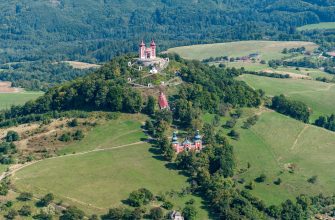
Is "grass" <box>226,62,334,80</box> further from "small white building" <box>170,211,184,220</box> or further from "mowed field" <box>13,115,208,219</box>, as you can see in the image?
"small white building" <box>170,211,184,220</box>

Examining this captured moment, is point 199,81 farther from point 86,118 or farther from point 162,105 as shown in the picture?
point 86,118

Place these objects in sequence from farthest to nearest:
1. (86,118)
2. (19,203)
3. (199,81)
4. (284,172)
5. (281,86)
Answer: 1. (281,86)
2. (199,81)
3. (86,118)
4. (284,172)
5. (19,203)

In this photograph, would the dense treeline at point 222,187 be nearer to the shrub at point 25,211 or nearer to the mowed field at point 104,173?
the mowed field at point 104,173

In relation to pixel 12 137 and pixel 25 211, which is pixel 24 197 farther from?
pixel 12 137

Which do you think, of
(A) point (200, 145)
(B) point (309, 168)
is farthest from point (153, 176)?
(B) point (309, 168)

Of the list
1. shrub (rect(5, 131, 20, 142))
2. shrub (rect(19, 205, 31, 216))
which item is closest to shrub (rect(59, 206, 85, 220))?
shrub (rect(19, 205, 31, 216))

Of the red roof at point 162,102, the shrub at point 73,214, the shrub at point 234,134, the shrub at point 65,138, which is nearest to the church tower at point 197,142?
the shrub at point 234,134
